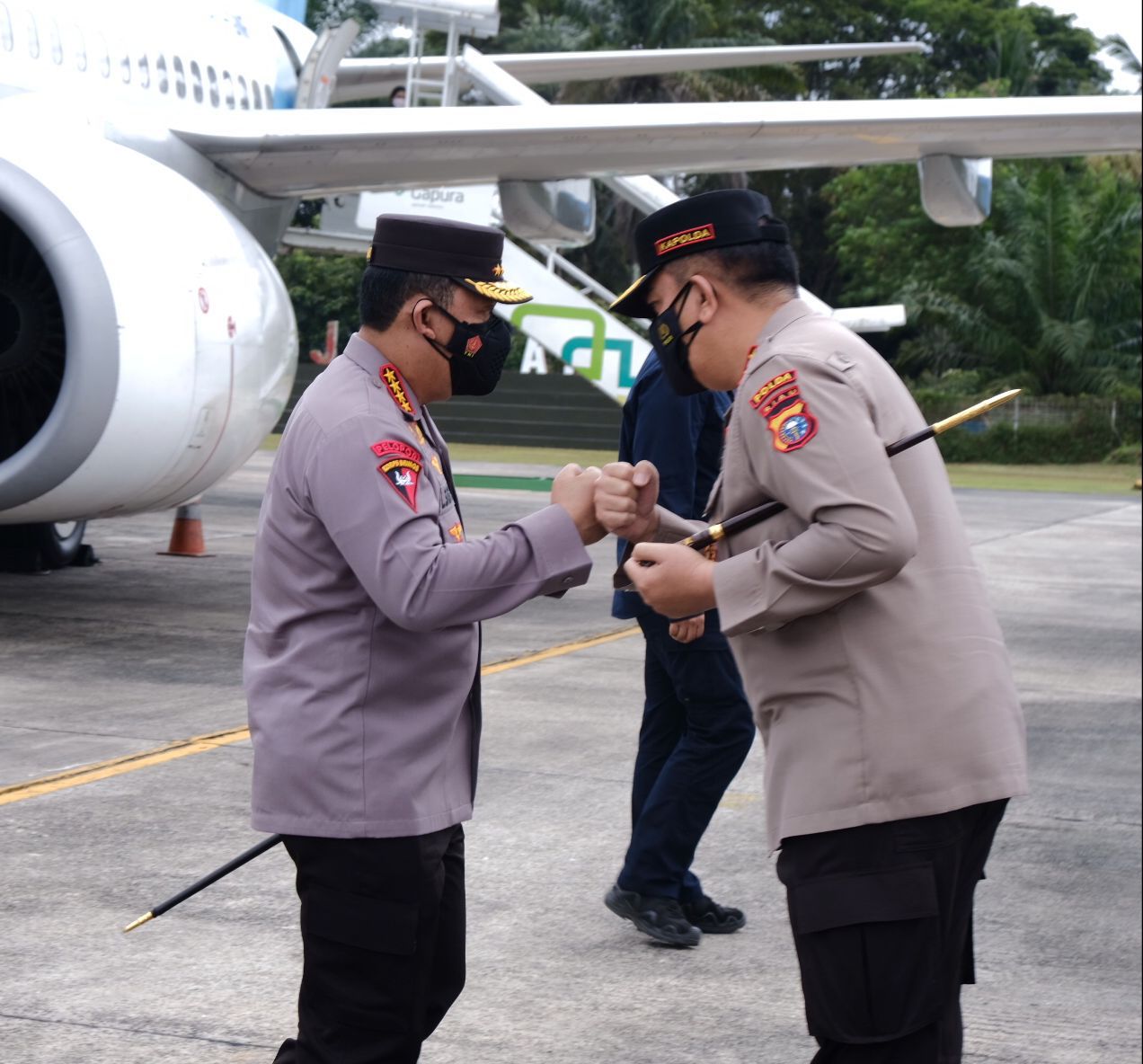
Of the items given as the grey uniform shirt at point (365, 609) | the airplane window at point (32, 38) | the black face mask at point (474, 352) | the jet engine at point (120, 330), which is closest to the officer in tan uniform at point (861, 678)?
the grey uniform shirt at point (365, 609)

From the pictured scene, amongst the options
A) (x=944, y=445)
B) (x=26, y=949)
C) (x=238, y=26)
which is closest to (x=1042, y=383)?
(x=944, y=445)

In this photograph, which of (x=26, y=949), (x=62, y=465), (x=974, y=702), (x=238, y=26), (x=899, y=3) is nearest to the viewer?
(x=974, y=702)

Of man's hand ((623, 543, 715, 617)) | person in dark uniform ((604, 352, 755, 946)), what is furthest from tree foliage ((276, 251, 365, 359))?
man's hand ((623, 543, 715, 617))

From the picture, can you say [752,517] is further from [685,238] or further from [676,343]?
[685,238]

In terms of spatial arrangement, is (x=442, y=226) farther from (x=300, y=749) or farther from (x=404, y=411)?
(x=300, y=749)

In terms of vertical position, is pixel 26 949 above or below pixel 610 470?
below

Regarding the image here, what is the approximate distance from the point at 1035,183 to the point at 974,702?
39.5 meters

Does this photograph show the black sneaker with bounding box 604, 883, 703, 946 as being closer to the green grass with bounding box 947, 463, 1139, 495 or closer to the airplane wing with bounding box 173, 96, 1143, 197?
the airplane wing with bounding box 173, 96, 1143, 197

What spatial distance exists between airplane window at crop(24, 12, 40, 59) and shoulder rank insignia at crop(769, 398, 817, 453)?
28.5 ft

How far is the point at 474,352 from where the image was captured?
10.1 ft

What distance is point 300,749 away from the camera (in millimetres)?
2871

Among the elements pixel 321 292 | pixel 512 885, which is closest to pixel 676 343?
pixel 512 885

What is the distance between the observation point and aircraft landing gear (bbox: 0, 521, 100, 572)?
1194cm

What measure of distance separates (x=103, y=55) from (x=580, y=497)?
926cm
